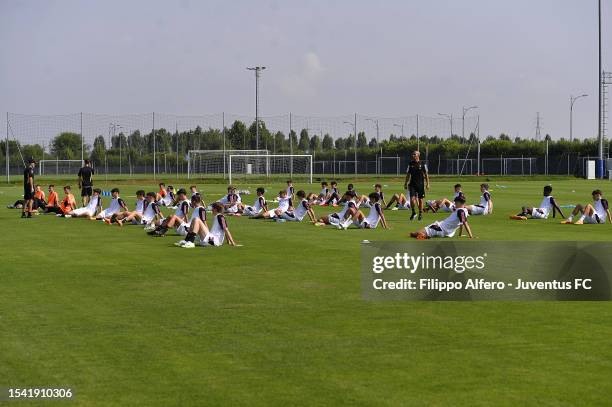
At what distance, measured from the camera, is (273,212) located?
32.2 m

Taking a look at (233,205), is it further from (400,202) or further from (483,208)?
(483,208)

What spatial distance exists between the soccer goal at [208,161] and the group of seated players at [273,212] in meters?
47.6

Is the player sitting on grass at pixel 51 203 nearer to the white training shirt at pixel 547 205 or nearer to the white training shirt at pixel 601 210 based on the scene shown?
the white training shirt at pixel 547 205

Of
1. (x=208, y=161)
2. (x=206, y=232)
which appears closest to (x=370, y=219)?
(x=206, y=232)

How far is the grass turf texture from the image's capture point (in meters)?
Result: 8.24

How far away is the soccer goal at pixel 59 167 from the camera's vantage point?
8557 centimetres

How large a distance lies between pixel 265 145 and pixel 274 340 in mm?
84192

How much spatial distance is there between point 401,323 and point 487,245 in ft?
34.1

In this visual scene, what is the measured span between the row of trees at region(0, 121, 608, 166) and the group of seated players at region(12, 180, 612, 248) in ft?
148

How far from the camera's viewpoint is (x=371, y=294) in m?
13.6

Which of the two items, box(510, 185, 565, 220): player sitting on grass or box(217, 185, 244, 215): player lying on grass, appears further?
box(217, 185, 244, 215): player lying on grass

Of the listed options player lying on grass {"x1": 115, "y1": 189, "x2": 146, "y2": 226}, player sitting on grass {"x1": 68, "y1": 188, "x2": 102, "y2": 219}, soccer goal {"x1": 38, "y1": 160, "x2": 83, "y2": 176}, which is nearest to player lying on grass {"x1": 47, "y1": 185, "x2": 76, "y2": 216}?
player sitting on grass {"x1": 68, "y1": 188, "x2": 102, "y2": 219}

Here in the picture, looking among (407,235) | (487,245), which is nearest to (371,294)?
(487,245)

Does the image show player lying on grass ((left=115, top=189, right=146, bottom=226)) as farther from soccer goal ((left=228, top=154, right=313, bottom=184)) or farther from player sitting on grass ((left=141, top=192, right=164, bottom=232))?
soccer goal ((left=228, top=154, right=313, bottom=184))
